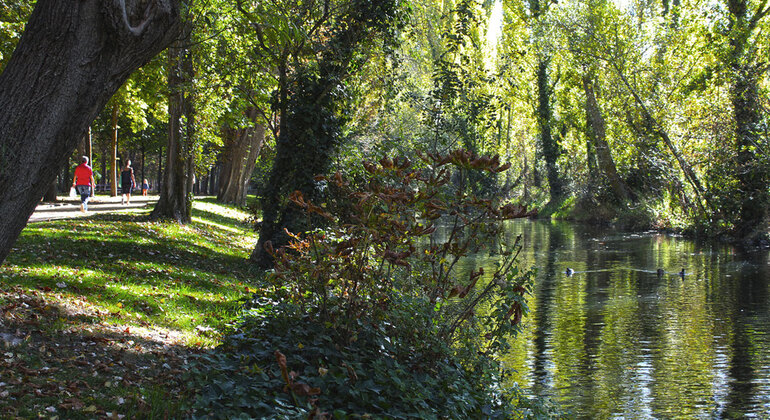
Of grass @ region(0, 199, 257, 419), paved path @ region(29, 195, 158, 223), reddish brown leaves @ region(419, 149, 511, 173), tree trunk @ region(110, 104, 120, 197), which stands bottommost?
grass @ region(0, 199, 257, 419)

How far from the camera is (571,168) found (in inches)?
1794

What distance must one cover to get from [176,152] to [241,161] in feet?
46.9

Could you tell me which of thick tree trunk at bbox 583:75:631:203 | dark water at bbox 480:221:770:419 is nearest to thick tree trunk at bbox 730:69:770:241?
dark water at bbox 480:221:770:419

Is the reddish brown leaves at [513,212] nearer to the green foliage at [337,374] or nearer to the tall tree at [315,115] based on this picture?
the green foliage at [337,374]

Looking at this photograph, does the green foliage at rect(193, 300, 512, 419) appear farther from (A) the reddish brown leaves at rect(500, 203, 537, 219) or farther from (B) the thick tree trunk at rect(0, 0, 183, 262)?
(B) the thick tree trunk at rect(0, 0, 183, 262)

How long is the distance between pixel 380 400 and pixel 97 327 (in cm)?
394

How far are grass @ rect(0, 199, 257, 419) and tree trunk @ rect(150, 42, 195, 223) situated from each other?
3524 millimetres

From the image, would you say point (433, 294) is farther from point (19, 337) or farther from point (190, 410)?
point (19, 337)

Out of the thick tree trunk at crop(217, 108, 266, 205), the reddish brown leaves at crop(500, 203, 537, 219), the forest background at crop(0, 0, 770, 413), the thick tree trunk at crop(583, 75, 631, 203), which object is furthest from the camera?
the thick tree trunk at crop(583, 75, 631, 203)

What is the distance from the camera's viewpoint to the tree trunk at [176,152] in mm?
18391

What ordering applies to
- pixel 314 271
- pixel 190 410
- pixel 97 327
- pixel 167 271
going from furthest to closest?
pixel 167 271
pixel 97 327
pixel 314 271
pixel 190 410

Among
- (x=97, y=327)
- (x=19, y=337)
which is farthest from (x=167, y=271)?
(x=19, y=337)

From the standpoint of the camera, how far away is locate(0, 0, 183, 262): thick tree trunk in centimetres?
423

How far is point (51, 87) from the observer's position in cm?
434
